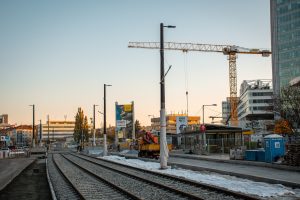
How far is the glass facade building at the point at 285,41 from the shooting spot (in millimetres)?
123500

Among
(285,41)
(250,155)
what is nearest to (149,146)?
(250,155)

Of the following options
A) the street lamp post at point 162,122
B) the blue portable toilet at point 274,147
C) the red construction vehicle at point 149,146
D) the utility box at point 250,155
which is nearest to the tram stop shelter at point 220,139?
the red construction vehicle at point 149,146

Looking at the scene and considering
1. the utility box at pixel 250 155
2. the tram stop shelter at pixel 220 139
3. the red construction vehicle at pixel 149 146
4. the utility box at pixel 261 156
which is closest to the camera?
the utility box at pixel 261 156

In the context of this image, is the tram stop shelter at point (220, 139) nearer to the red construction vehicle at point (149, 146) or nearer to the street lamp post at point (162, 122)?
the red construction vehicle at point (149, 146)

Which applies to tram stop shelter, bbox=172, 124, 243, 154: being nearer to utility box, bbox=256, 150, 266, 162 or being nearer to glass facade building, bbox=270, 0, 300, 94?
utility box, bbox=256, 150, 266, 162

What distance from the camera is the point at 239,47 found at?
13525cm

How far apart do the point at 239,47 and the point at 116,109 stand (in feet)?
→ 256

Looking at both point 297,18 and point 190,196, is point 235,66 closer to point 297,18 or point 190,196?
point 297,18

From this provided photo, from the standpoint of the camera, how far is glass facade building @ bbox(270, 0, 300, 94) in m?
124

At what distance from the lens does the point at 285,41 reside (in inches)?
4973

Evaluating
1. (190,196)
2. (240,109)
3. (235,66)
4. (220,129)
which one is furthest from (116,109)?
(240,109)

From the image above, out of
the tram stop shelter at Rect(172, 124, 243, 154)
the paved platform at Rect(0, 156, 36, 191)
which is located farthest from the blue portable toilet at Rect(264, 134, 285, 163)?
the tram stop shelter at Rect(172, 124, 243, 154)

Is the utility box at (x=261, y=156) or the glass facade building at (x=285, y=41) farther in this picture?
the glass facade building at (x=285, y=41)

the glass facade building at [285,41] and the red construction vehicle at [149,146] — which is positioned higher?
the glass facade building at [285,41]
